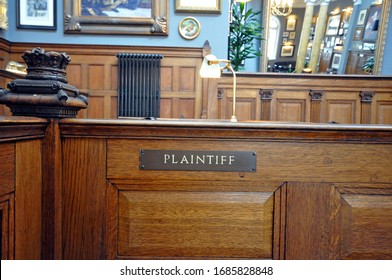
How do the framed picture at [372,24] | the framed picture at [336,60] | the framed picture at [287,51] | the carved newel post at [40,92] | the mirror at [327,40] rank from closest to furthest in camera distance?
the carved newel post at [40,92] < the framed picture at [372,24] < the mirror at [327,40] < the framed picture at [336,60] < the framed picture at [287,51]

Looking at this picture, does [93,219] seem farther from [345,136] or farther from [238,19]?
[238,19]

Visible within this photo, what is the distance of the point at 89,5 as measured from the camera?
5.41 metres

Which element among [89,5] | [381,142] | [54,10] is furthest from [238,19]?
[381,142]

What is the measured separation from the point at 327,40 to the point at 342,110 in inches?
106

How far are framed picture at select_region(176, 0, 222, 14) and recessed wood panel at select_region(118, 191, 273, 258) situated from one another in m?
4.51

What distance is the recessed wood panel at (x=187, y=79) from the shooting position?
18.2 ft

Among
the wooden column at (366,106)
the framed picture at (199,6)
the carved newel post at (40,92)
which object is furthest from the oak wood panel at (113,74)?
the carved newel post at (40,92)

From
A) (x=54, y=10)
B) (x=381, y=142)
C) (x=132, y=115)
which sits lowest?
(x=132, y=115)

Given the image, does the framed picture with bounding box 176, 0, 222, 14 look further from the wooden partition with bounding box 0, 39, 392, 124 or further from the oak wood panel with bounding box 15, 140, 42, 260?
the oak wood panel with bounding box 15, 140, 42, 260

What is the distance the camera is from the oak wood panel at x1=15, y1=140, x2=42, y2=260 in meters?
1.21

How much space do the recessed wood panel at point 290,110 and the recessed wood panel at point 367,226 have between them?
3.98 meters

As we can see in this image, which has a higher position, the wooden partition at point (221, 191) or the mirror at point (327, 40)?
the mirror at point (327, 40)

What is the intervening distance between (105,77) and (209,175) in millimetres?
4445

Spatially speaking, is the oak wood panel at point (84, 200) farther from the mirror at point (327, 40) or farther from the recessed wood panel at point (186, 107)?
the mirror at point (327, 40)
